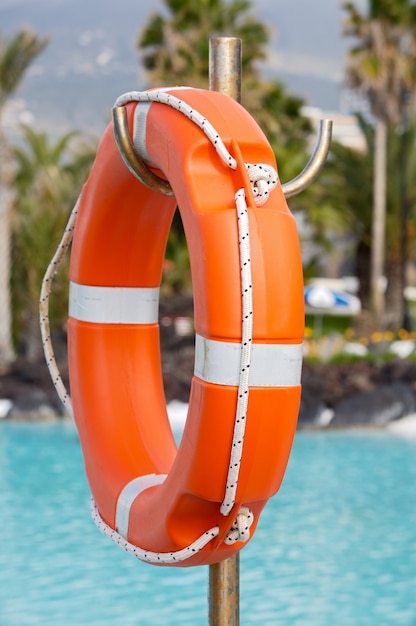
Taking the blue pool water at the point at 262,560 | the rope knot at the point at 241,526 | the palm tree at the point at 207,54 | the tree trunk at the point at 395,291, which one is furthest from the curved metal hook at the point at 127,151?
the tree trunk at the point at 395,291

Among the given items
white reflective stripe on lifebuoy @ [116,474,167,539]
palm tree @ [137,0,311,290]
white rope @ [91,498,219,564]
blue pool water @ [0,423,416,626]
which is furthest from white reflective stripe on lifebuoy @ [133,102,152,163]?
palm tree @ [137,0,311,290]

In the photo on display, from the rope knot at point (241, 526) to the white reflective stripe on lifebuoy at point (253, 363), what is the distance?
15.7 inches

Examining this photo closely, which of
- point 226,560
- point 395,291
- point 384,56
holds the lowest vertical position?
point 395,291

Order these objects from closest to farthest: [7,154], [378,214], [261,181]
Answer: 1. [261,181]
2. [7,154]
3. [378,214]

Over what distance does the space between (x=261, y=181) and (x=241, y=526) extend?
0.98 meters

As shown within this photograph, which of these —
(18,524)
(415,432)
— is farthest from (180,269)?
(18,524)

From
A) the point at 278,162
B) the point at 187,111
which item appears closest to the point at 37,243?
the point at 278,162

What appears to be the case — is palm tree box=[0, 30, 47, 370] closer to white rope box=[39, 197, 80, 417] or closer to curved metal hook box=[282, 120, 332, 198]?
white rope box=[39, 197, 80, 417]

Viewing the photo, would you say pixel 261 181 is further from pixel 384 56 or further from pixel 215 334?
pixel 384 56

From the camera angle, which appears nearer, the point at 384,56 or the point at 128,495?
the point at 128,495

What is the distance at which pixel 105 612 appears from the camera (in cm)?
613

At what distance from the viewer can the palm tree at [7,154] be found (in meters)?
14.1

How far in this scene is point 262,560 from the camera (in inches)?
279

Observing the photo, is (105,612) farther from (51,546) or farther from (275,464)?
(275,464)
